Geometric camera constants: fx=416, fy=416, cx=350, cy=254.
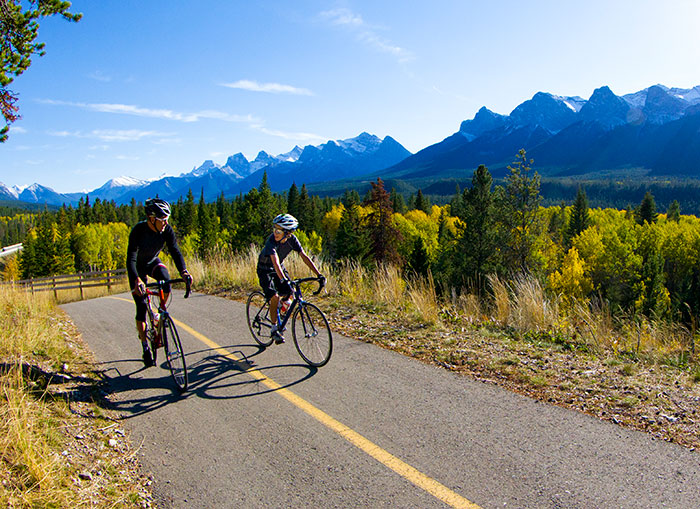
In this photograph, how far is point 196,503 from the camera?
129 inches

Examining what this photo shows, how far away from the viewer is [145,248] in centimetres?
601

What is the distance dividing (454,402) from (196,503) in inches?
113

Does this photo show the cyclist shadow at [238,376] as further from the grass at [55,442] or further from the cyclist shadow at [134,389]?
the grass at [55,442]

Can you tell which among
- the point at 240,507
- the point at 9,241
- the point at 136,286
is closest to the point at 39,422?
the point at 136,286

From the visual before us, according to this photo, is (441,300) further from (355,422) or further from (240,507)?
(240,507)

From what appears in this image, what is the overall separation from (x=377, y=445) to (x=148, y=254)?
4267 mm

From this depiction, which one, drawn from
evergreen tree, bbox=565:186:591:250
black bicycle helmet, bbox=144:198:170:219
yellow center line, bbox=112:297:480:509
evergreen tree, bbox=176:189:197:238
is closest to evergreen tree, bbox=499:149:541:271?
yellow center line, bbox=112:297:480:509

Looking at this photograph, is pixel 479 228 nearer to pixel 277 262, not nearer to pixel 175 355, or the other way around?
pixel 277 262

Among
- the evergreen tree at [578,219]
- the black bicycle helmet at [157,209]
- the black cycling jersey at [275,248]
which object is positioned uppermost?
the black bicycle helmet at [157,209]

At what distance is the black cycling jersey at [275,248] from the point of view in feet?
21.6

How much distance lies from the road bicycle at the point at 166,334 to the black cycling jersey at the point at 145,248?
0.32 m

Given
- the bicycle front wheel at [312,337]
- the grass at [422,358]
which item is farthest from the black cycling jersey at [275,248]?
the grass at [422,358]

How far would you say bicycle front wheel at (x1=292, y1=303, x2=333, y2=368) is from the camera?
617 centimetres

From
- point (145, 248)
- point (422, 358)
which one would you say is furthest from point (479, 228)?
A: point (145, 248)
